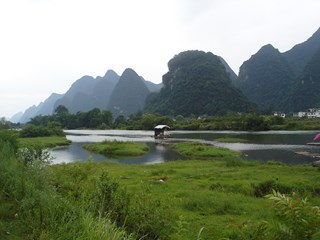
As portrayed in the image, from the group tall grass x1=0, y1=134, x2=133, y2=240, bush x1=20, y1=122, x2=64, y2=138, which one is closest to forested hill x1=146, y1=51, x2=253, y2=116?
bush x1=20, y1=122, x2=64, y2=138

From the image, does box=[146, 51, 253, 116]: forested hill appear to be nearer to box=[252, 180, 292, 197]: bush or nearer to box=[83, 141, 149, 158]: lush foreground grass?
box=[83, 141, 149, 158]: lush foreground grass

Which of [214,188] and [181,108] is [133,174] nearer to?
[214,188]

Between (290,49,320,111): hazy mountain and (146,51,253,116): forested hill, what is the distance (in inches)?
999

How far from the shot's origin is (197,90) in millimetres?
158875

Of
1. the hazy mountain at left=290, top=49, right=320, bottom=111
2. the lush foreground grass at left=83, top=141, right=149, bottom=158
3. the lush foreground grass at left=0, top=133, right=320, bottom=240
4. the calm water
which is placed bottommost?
the calm water

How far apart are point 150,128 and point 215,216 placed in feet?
313

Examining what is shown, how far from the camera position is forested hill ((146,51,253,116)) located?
5763 inches

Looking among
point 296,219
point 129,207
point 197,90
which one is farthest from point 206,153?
point 197,90

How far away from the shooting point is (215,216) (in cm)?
971

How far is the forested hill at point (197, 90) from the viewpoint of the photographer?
14638 centimetres

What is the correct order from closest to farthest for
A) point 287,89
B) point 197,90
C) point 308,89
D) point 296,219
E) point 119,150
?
point 296,219 < point 119,150 < point 308,89 < point 197,90 < point 287,89

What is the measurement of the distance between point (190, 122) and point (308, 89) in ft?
271

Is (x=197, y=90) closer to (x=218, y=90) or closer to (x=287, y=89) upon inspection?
(x=218, y=90)

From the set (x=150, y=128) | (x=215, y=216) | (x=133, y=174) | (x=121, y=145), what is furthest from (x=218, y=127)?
(x=215, y=216)
